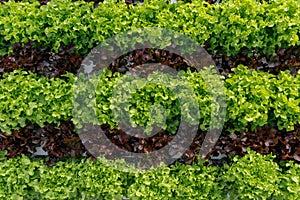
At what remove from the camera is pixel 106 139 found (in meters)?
3.46

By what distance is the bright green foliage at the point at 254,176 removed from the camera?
3.31 m

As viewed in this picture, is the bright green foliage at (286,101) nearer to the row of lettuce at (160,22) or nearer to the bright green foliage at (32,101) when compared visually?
the row of lettuce at (160,22)

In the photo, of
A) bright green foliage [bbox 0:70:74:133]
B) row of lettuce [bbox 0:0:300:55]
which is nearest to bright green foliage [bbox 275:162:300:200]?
row of lettuce [bbox 0:0:300:55]

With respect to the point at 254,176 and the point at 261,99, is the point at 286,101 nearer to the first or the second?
the point at 261,99

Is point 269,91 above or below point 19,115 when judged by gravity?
above

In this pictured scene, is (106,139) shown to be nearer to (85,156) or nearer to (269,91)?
(85,156)

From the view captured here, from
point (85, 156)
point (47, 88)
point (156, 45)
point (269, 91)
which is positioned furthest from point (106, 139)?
point (269, 91)

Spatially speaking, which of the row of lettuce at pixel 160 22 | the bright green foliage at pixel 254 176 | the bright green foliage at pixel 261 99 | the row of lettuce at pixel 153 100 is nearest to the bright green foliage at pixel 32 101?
the row of lettuce at pixel 153 100

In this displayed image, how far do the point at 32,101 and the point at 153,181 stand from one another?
1.14 metres

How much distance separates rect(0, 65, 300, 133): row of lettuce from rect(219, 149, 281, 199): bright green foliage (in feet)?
0.86

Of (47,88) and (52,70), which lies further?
(52,70)

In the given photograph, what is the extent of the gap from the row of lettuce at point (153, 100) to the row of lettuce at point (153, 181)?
0.33 meters

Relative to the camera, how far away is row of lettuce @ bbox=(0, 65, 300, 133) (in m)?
3.29

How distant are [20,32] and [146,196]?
1625 mm
